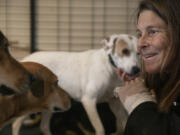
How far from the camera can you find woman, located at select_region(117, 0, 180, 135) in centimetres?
60

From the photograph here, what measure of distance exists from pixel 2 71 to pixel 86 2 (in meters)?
1.23

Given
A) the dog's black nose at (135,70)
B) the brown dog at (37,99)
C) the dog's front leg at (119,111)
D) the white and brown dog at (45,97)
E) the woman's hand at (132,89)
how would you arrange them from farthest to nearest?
the dog's front leg at (119,111), the dog's black nose at (135,70), the white and brown dog at (45,97), the brown dog at (37,99), the woman's hand at (132,89)

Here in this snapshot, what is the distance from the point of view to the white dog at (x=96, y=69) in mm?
1576

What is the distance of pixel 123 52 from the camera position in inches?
61.6

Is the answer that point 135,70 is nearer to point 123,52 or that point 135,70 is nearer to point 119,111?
point 123,52

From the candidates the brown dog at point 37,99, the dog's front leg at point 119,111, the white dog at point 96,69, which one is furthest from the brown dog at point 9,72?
the dog's front leg at point 119,111

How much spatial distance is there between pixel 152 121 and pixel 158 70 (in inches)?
6.7

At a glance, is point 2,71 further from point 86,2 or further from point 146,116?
point 86,2

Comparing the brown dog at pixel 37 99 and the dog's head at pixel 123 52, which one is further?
the dog's head at pixel 123 52

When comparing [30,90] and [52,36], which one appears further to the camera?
[52,36]

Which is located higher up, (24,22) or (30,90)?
(24,22)

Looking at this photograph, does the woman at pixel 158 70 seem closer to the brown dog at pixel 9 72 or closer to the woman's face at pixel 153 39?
the woman's face at pixel 153 39

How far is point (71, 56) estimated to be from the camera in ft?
5.78

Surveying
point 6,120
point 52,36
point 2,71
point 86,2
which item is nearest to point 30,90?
point 6,120
